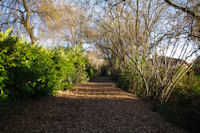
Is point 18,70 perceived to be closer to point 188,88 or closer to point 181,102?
point 181,102

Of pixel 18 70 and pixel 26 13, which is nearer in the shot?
pixel 18 70

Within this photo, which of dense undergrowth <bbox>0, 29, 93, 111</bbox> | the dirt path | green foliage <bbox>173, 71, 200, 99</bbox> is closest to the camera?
dense undergrowth <bbox>0, 29, 93, 111</bbox>

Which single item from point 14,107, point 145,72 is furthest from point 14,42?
point 145,72

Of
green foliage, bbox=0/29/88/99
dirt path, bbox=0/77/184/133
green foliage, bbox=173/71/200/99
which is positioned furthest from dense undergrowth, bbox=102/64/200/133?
green foliage, bbox=0/29/88/99

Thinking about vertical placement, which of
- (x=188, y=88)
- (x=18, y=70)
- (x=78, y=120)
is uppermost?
(x=18, y=70)

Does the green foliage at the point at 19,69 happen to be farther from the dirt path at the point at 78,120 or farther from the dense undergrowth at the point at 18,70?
the dirt path at the point at 78,120

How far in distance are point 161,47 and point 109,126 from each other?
3.99 metres

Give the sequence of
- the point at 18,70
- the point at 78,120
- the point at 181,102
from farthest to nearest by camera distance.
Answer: the point at 181,102 < the point at 78,120 < the point at 18,70

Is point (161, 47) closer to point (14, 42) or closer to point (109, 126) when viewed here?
point (109, 126)

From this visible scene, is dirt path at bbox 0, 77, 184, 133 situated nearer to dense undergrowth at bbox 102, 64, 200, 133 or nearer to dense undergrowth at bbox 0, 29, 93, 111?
dense undergrowth at bbox 102, 64, 200, 133

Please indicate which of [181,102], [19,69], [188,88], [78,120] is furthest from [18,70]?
[188,88]

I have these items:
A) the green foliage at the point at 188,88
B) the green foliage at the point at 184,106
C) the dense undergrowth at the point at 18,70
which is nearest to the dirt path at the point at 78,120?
the green foliage at the point at 184,106

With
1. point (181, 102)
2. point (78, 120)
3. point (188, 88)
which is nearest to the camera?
point (78, 120)

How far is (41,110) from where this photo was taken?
3840 mm
